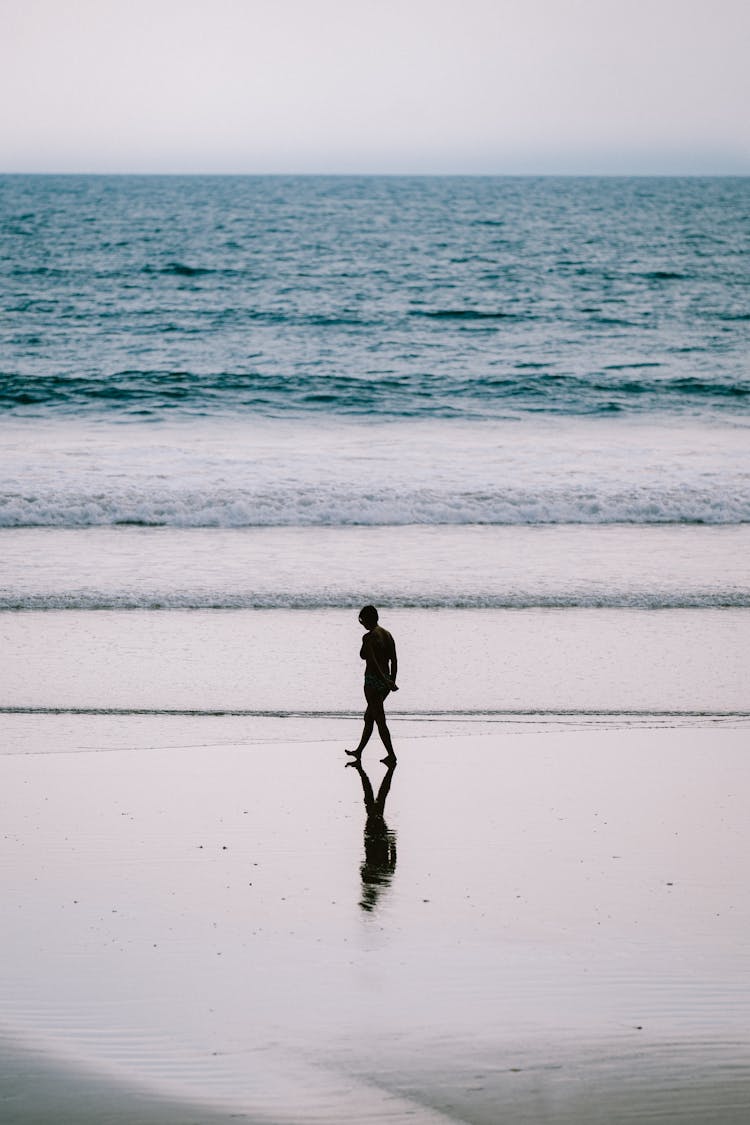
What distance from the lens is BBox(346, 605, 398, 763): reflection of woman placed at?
9.67 metres

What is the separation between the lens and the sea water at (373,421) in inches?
645

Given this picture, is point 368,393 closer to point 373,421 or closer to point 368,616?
point 373,421

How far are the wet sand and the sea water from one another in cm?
515

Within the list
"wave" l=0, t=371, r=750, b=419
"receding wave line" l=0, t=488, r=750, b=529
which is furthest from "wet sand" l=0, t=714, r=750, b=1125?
"wave" l=0, t=371, r=750, b=419

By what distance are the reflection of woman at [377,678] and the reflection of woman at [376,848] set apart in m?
0.28

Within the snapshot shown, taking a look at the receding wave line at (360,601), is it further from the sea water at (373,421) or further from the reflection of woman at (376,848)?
the reflection of woman at (376,848)

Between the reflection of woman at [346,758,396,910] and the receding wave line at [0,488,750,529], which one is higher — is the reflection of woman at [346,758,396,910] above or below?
below

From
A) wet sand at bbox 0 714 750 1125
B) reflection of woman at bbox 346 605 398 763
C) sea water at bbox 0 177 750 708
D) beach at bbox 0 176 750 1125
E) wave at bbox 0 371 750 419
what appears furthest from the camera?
wave at bbox 0 371 750 419

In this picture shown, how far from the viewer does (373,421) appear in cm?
2997

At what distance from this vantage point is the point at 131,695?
11.6 m

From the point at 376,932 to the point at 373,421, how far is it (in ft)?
78.0

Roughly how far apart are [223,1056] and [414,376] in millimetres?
30694

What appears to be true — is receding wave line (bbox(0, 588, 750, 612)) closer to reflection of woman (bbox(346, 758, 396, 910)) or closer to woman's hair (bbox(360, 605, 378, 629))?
woman's hair (bbox(360, 605, 378, 629))

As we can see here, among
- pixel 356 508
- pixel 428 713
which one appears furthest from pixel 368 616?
pixel 356 508
